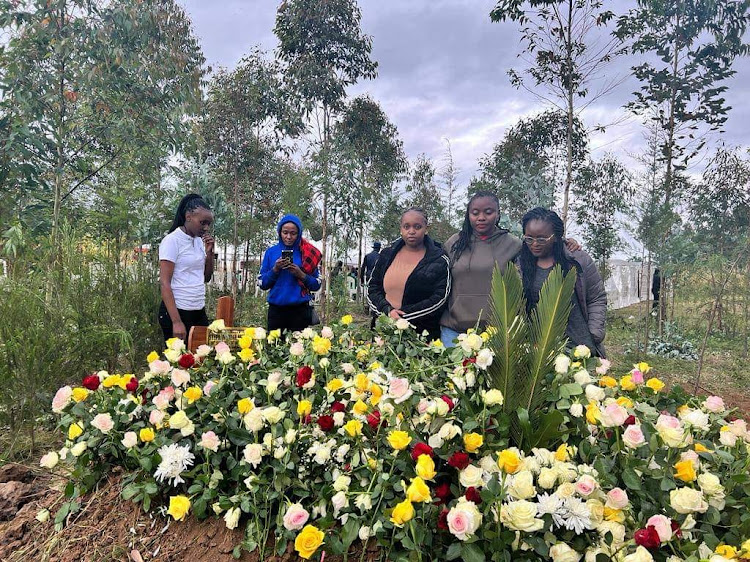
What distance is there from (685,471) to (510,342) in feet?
1.59

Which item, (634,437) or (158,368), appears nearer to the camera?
(634,437)

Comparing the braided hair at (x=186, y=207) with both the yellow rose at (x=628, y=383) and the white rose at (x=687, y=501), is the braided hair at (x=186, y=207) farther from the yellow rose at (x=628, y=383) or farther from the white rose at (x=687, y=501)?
the white rose at (x=687, y=501)

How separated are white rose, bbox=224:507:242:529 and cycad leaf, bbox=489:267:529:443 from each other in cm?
81

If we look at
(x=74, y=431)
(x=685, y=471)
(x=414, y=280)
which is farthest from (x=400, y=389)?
(x=414, y=280)

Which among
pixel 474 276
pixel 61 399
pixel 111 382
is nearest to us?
pixel 61 399

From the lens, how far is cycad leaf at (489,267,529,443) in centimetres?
126

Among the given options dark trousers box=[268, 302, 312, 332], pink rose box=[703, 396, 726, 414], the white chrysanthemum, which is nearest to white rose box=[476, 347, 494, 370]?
pink rose box=[703, 396, 726, 414]

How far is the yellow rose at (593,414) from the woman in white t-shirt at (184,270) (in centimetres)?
233

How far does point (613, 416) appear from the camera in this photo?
1.12m

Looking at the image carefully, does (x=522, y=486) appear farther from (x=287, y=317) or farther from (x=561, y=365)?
(x=287, y=317)

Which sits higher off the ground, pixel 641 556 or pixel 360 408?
pixel 360 408

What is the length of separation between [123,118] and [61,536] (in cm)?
368

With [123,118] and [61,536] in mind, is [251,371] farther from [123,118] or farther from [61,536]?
[123,118]

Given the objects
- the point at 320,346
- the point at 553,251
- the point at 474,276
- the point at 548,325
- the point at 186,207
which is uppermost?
the point at 186,207
